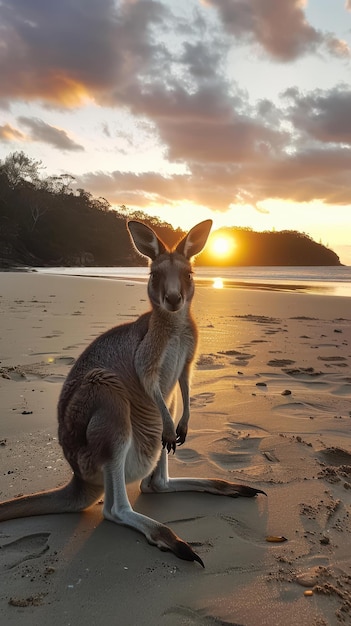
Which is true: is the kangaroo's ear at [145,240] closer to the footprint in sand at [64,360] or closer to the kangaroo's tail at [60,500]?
the kangaroo's tail at [60,500]

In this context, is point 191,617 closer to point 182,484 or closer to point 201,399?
point 182,484

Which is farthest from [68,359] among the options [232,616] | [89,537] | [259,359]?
[232,616]

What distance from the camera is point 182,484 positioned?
8.70ft

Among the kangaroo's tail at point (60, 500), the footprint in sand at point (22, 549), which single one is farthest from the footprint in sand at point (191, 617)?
the kangaroo's tail at point (60, 500)

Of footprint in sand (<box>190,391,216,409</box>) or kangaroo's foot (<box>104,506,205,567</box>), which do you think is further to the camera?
footprint in sand (<box>190,391,216,409</box>)

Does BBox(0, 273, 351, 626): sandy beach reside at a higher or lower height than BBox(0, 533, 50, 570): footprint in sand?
higher

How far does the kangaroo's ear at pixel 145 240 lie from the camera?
8.68 feet

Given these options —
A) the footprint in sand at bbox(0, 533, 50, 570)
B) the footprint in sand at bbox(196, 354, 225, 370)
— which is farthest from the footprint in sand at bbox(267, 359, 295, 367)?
the footprint in sand at bbox(0, 533, 50, 570)

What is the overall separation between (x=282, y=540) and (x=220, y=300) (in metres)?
10.6

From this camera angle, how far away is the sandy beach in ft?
5.68

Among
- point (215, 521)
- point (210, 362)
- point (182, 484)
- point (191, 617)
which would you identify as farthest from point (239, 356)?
point (191, 617)

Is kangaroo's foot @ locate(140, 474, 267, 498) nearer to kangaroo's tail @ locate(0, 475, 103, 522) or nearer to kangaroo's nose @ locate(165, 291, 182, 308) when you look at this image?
kangaroo's tail @ locate(0, 475, 103, 522)

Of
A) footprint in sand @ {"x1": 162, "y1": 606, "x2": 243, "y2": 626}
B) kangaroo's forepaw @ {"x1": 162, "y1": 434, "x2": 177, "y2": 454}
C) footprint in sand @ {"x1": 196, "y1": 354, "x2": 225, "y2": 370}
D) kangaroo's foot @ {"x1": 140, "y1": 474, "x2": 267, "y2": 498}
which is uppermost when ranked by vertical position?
kangaroo's forepaw @ {"x1": 162, "y1": 434, "x2": 177, "y2": 454}

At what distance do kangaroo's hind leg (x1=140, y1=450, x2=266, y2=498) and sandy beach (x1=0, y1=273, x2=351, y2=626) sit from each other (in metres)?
0.05
